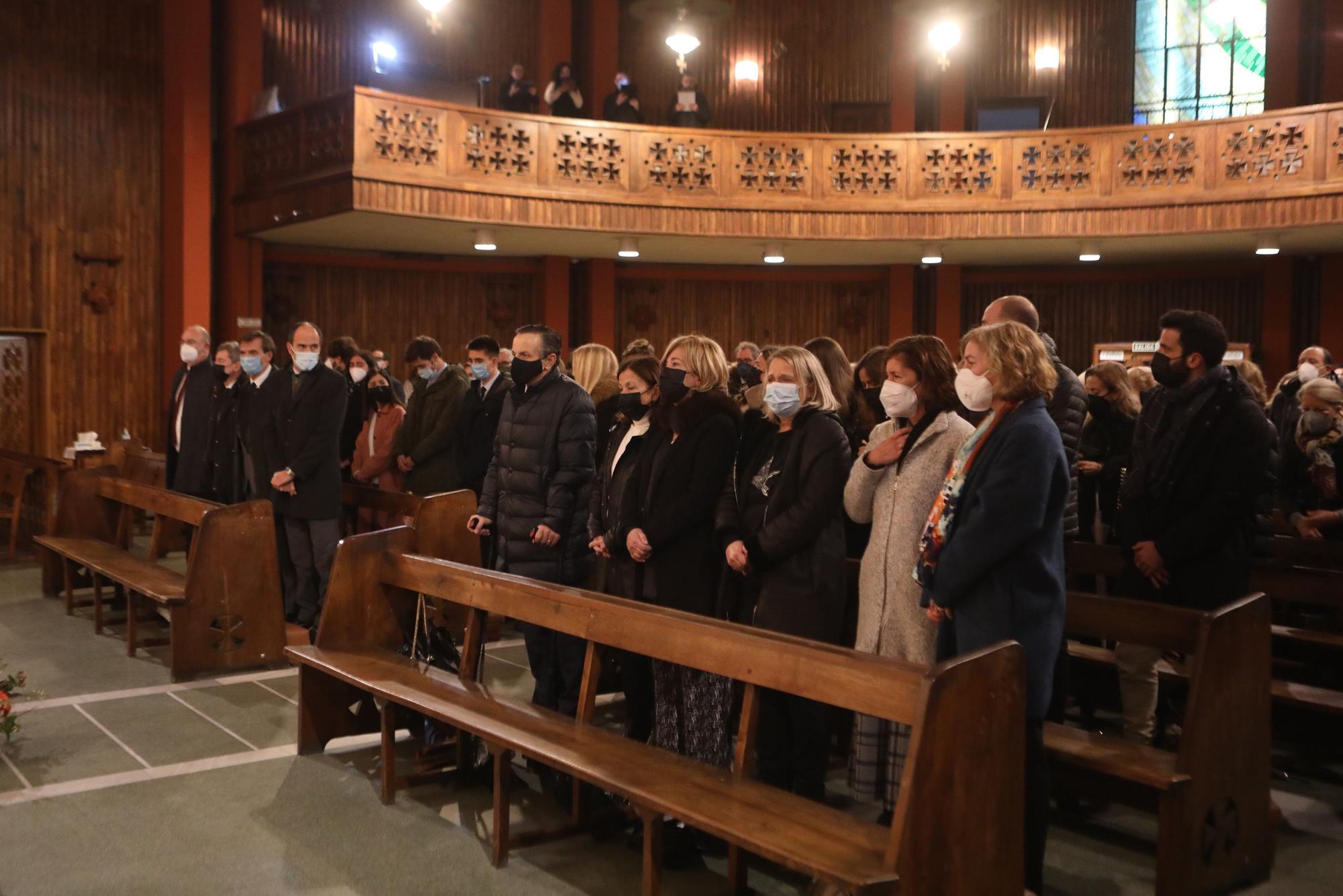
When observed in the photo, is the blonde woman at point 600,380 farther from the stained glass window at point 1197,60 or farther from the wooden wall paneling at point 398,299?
the stained glass window at point 1197,60

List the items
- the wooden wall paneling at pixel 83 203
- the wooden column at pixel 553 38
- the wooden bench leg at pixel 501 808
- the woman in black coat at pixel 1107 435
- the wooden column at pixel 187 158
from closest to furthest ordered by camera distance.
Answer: the wooden bench leg at pixel 501 808 → the woman in black coat at pixel 1107 435 → the wooden wall paneling at pixel 83 203 → the wooden column at pixel 187 158 → the wooden column at pixel 553 38

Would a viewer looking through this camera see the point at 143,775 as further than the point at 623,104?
No

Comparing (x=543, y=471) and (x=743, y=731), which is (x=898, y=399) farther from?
(x=543, y=471)

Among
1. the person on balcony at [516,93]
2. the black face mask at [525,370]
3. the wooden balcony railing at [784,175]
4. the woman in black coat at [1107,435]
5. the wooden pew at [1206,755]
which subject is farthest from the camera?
the person on balcony at [516,93]

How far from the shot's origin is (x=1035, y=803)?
10.0ft

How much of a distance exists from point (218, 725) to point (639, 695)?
6.31 ft

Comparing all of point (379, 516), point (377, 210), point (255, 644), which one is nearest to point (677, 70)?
point (377, 210)

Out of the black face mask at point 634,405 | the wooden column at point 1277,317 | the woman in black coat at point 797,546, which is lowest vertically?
the woman in black coat at point 797,546

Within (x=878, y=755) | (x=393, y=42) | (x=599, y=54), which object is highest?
(x=393, y=42)

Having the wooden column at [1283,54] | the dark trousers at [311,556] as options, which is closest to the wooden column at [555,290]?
the dark trousers at [311,556]

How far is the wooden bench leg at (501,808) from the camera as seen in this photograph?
3475 millimetres

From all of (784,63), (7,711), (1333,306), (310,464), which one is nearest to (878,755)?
(7,711)

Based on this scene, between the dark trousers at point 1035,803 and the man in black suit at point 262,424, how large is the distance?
14.9 feet

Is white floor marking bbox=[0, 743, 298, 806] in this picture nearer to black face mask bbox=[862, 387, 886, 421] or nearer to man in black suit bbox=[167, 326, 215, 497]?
black face mask bbox=[862, 387, 886, 421]
